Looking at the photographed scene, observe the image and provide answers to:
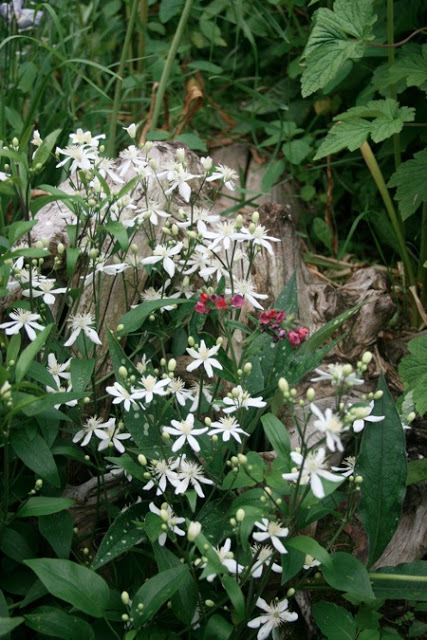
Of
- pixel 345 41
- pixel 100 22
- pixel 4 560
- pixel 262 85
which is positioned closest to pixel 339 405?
pixel 4 560

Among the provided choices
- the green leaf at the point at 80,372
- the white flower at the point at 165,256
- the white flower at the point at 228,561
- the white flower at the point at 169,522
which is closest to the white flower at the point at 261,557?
the white flower at the point at 228,561

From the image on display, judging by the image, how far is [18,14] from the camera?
310 centimetres

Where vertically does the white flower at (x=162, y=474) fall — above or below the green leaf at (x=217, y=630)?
above

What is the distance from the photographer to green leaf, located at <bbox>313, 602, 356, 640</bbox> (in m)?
1.64

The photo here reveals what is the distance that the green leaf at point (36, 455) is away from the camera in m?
1.62

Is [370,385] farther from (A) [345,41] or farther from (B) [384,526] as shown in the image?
(A) [345,41]

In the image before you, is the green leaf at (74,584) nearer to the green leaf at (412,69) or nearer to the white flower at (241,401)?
the white flower at (241,401)

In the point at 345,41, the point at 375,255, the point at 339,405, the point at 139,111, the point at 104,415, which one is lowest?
the point at 375,255

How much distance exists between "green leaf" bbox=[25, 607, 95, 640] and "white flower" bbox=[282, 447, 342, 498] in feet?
1.66

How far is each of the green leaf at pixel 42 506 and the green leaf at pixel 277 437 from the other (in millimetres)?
421

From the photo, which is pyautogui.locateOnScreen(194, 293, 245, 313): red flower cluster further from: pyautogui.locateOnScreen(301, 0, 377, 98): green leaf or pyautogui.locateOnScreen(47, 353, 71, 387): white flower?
pyautogui.locateOnScreen(301, 0, 377, 98): green leaf

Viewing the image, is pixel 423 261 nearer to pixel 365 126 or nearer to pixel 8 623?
pixel 365 126

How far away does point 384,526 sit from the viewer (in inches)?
69.1

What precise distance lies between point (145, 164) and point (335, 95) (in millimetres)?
1491
